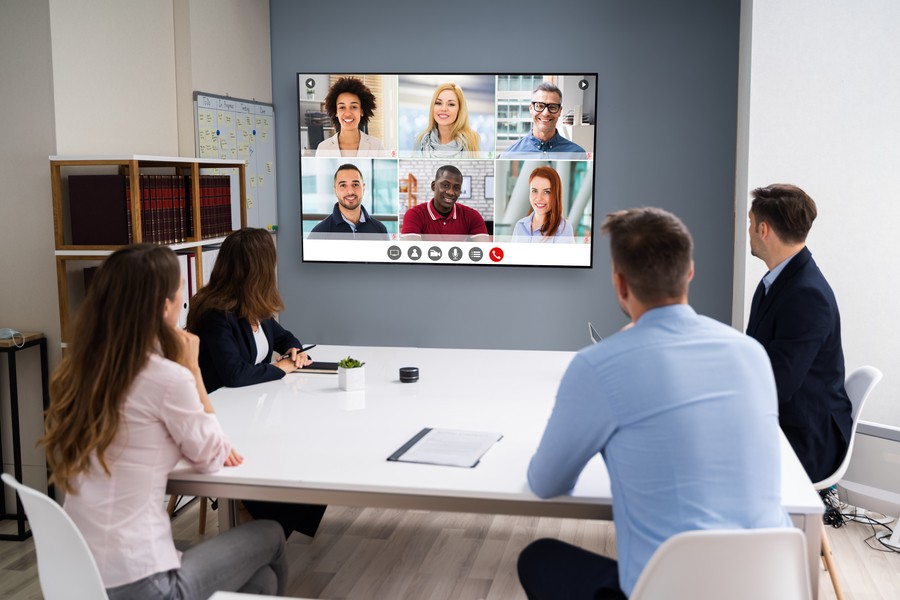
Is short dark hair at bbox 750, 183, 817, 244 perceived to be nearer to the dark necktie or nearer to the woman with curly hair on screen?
the dark necktie

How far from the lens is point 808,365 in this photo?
9.84 ft

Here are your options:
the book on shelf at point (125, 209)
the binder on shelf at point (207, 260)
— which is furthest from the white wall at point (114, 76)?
the binder on shelf at point (207, 260)

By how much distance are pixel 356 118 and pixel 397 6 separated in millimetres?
768

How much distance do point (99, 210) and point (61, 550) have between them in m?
2.04

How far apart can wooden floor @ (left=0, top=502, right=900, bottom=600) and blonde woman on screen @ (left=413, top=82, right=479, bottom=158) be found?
2413 millimetres

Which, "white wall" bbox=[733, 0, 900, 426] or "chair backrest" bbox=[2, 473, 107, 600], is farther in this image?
"white wall" bbox=[733, 0, 900, 426]

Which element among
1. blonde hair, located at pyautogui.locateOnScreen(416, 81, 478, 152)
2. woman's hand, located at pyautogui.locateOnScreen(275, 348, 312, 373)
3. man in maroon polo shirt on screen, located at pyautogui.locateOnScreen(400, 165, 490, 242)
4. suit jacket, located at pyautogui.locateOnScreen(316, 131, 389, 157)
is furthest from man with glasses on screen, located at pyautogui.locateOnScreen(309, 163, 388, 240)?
woman's hand, located at pyautogui.locateOnScreen(275, 348, 312, 373)

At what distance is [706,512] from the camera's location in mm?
1810

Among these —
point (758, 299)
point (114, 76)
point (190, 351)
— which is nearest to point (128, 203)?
point (114, 76)

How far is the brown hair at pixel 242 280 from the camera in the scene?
11.0 ft

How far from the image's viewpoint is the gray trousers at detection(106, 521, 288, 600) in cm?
209

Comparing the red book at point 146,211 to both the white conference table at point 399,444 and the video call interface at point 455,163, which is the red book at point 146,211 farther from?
the video call interface at point 455,163

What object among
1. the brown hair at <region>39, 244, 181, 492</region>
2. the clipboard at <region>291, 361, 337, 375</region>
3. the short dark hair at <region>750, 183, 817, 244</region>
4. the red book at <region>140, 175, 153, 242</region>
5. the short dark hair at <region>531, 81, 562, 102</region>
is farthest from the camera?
the short dark hair at <region>531, 81, 562, 102</region>

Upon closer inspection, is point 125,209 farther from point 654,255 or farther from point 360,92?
point 654,255
